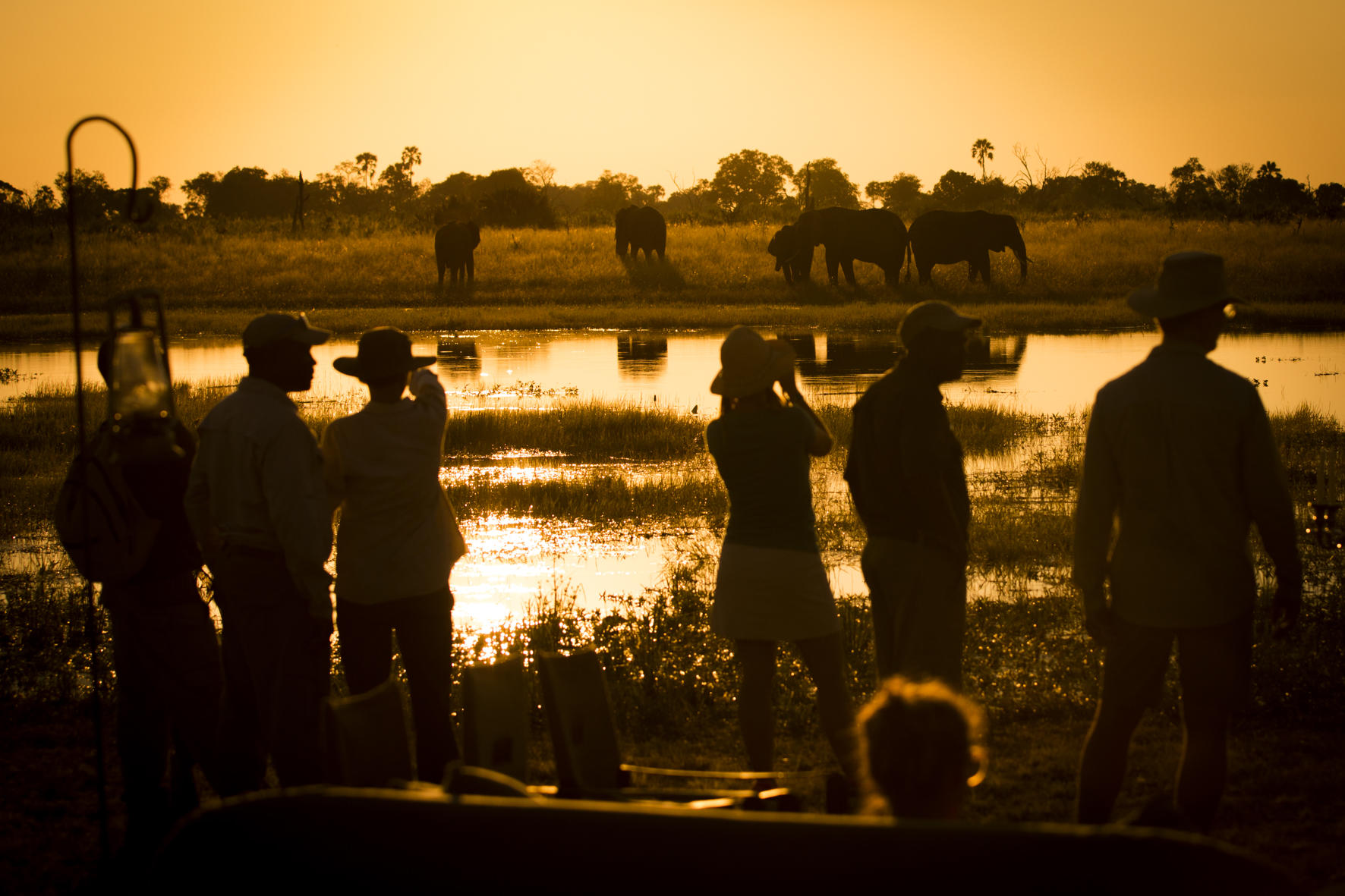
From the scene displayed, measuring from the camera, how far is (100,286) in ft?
132

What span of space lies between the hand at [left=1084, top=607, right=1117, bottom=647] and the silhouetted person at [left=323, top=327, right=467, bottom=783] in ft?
6.88

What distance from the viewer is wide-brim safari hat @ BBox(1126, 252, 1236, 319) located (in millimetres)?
3789

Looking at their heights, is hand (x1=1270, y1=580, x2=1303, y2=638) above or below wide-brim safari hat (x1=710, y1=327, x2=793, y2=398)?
below

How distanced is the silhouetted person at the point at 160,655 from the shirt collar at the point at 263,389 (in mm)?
254

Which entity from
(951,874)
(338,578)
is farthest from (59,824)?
(951,874)

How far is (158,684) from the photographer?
424 cm

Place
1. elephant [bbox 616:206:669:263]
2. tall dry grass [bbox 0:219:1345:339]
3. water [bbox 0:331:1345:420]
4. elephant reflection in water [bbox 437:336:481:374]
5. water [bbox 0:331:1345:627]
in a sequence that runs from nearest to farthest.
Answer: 1. water [bbox 0:331:1345:627]
2. water [bbox 0:331:1345:420]
3. elephant reflection in water [bbox 437:336:481:374]
4. tall dry grass [bbox 0:219:1345:339]
5. elephant [bbox 616:206:669:263]

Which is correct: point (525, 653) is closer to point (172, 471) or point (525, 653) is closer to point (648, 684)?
point (648, 684)

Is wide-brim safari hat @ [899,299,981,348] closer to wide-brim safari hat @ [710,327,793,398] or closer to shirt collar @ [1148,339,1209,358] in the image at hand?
wide-brim safari hat @ [710,327,793,398]

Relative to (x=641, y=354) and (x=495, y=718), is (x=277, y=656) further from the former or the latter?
(x=641, y=354)

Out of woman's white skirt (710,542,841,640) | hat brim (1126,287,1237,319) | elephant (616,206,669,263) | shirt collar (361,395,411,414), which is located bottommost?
woman's white skirt (710,542,841,640)

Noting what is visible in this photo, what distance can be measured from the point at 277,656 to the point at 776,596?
163 cm

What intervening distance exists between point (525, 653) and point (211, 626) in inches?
108

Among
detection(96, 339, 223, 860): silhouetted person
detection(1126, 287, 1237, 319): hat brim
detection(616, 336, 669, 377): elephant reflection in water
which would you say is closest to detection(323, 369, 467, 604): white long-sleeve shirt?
detection(96, 339, 223, 860): silhouetted person
